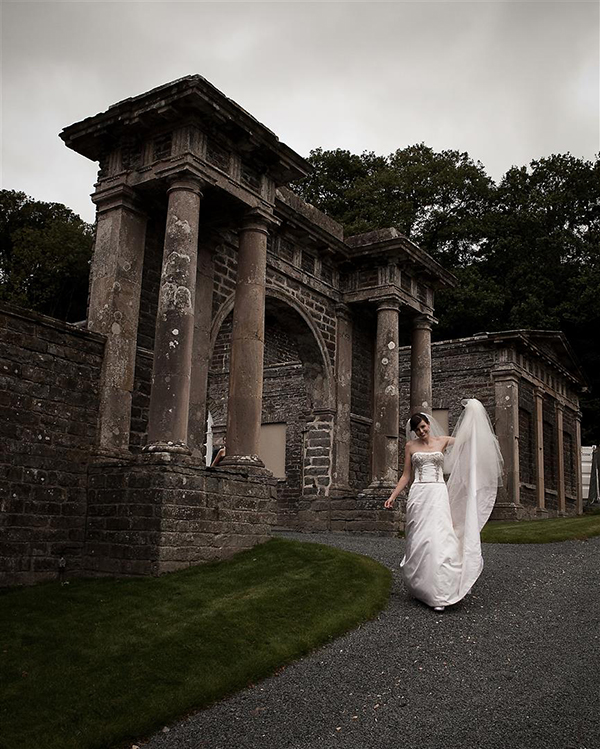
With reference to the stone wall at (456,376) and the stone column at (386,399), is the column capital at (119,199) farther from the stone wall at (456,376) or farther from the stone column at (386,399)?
the stone wall at (456,376)

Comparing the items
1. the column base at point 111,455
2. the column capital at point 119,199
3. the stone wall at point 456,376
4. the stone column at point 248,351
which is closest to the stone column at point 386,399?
the stone wall at point 456,376

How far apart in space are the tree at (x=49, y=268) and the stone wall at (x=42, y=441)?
66.6ft

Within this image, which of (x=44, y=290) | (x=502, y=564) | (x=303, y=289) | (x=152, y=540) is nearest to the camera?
(x=152, y=540)

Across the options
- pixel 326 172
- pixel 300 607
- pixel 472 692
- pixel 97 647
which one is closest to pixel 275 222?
pixel 300 607

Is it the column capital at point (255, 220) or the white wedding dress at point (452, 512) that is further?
the column capital at point (255, 220)

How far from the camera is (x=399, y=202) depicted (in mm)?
32969

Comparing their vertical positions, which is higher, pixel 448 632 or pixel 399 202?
pixel 399 202

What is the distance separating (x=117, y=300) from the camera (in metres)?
10.7

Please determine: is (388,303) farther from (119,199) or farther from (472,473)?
(472,473)

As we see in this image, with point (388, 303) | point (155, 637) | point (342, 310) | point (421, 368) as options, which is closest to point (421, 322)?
point (421, 368)

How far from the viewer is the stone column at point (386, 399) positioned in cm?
1614

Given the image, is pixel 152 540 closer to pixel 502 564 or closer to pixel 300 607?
pixel 300 607

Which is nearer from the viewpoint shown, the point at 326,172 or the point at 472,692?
the point at 472,692

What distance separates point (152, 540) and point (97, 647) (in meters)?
2.44
